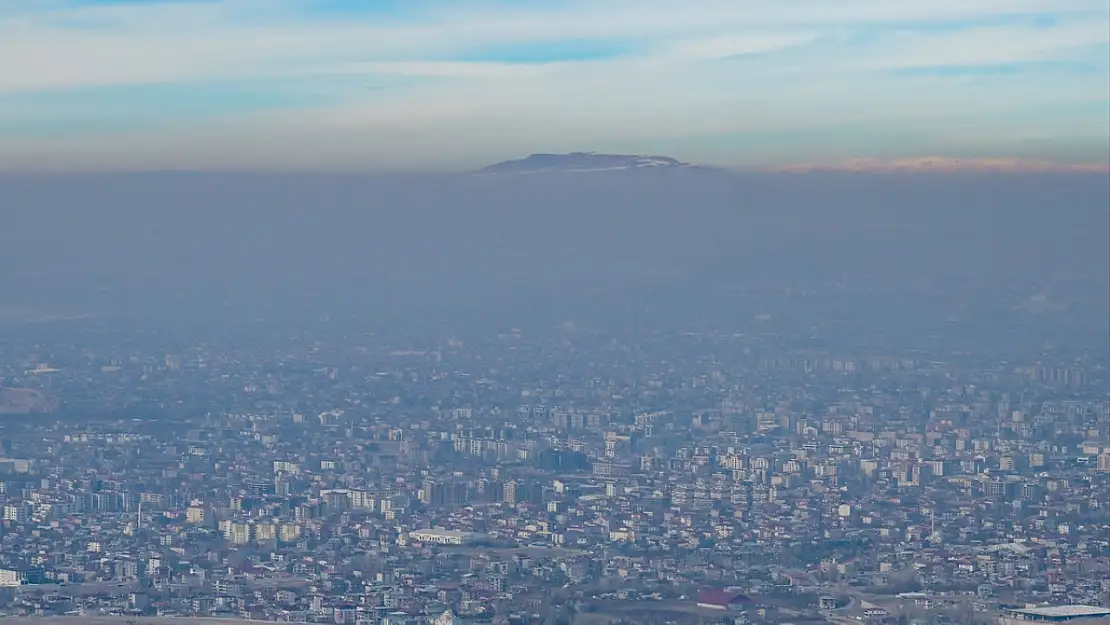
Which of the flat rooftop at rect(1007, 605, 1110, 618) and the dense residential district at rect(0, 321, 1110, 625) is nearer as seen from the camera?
the flat rooftop at rect(1007, 605, 1110, 618)

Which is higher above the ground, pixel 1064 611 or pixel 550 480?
pixel 1064 611

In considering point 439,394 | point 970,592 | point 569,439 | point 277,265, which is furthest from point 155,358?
point 970,592

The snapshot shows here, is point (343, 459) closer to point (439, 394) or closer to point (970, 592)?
point (439, 394)

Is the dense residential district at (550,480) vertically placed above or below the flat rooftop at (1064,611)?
below

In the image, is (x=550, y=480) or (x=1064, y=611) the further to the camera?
(x=550, y=480)

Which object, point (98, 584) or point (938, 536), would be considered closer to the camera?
point (98, 584)

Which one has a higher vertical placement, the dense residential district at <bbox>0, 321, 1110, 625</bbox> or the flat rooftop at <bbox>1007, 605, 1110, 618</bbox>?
the flat rooftop at <bbox>1007, 605, 1110, 618</bbox>

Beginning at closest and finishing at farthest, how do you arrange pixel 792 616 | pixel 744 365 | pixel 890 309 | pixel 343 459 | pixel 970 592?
pixel 792 616, pixel 970 592, pixel 343 459, pixel 744 365, pixel 890 309

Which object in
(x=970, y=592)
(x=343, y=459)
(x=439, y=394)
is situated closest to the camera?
(x=970, y=592)
